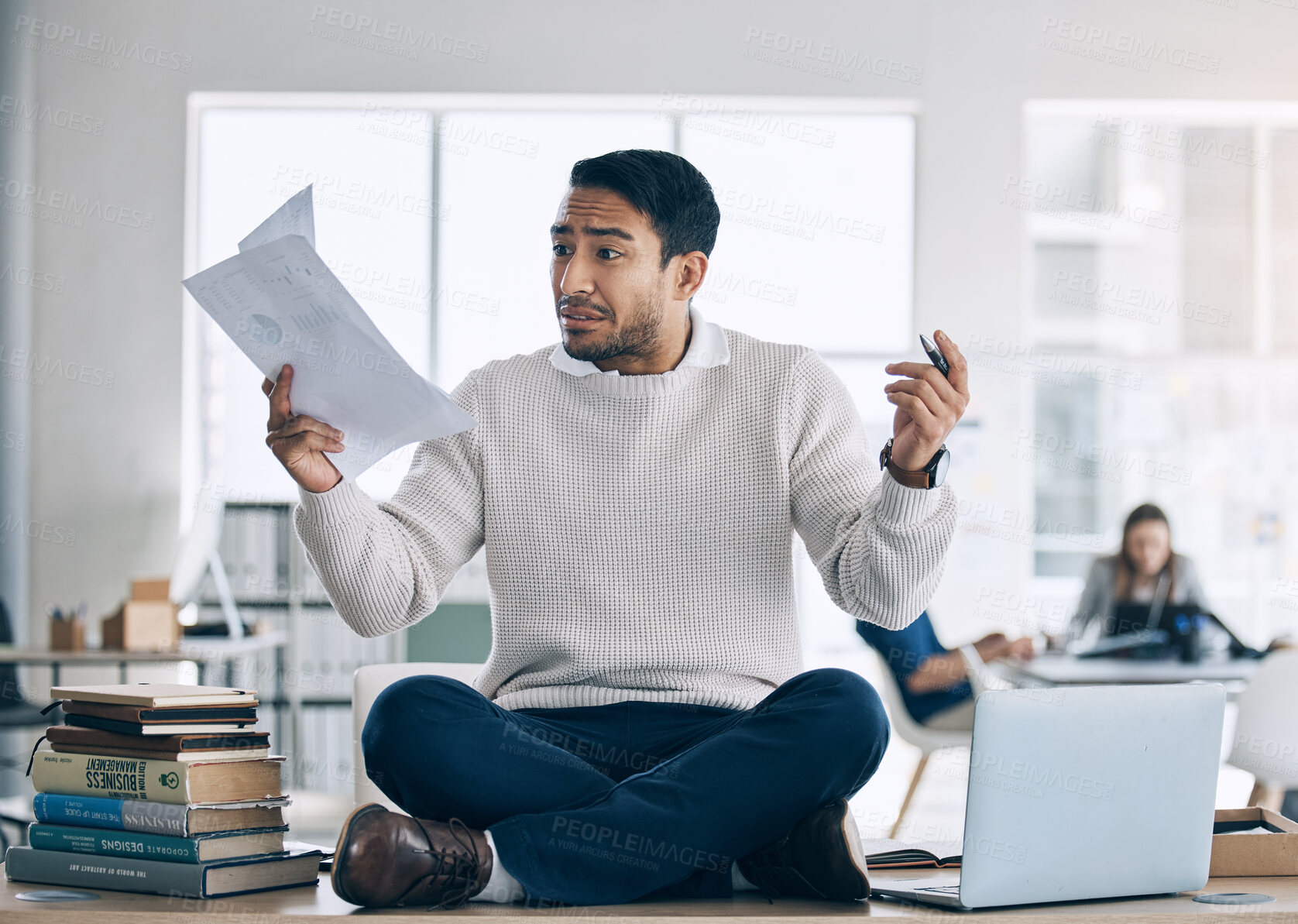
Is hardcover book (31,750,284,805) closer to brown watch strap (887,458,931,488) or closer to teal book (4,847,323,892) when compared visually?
teal book (4,847,323,892)

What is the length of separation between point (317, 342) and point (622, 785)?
66 centimetres

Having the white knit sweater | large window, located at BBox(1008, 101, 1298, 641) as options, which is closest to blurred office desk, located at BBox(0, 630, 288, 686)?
the white knit sweater

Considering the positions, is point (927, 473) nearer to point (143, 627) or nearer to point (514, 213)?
point (143, 627)

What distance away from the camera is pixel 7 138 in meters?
5.25


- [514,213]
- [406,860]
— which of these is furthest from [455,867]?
[514,213]

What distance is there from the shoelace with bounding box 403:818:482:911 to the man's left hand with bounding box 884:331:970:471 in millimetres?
720

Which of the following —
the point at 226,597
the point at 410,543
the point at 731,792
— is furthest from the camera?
the point at 226,597

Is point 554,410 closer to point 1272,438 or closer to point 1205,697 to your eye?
point 1205,697

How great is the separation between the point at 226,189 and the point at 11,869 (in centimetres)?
452

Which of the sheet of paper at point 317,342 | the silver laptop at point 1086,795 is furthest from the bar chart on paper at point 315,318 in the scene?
the silver laptop at point 1086,795

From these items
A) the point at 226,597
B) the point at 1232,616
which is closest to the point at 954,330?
the point at 1232,616

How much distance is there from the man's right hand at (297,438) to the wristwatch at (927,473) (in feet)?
2.40

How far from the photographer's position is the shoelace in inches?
52.6

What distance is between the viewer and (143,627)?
12.9 ft
